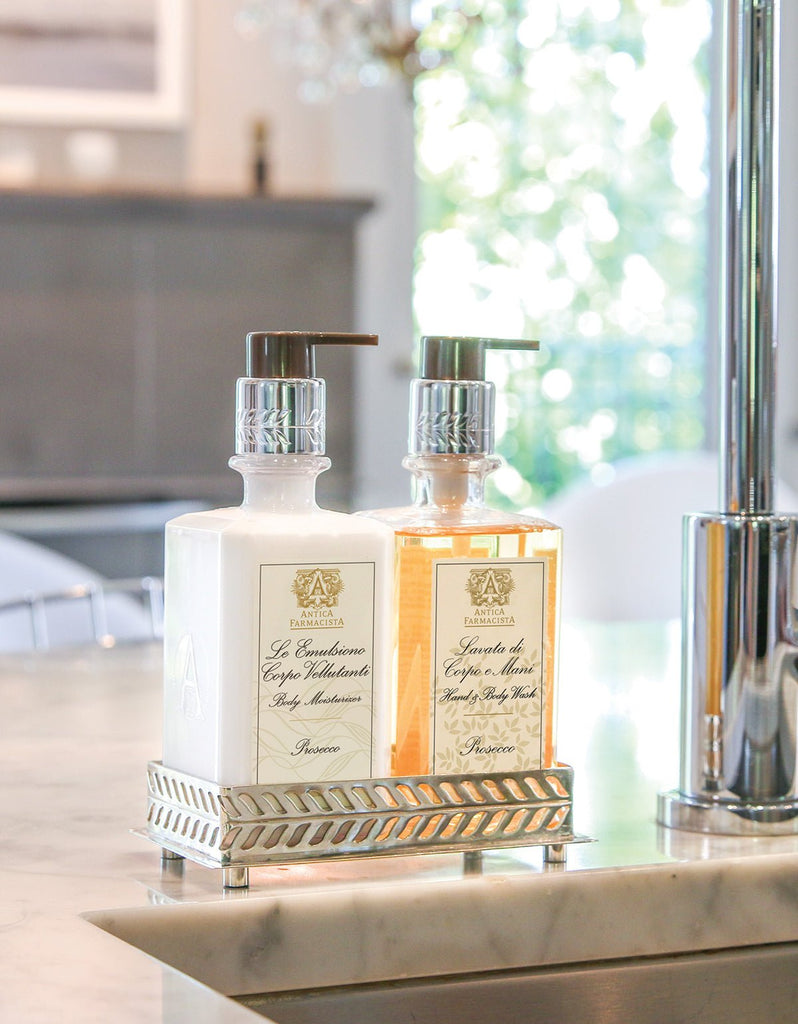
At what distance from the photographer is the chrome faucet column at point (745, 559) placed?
0.64m

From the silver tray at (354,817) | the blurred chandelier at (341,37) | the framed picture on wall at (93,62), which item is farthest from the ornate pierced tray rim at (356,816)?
the framed picture on wall at (93,62)

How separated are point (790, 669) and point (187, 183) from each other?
3554 mm

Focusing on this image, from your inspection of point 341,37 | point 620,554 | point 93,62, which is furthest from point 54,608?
point 93,62

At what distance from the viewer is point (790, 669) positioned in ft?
2.11

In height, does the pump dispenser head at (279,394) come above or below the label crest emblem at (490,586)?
above

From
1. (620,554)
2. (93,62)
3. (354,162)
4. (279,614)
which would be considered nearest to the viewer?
(279,614)

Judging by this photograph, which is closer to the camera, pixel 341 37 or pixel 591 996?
pixel 591 996

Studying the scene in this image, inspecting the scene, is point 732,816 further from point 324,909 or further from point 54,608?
point 54,608

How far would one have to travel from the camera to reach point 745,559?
643mm

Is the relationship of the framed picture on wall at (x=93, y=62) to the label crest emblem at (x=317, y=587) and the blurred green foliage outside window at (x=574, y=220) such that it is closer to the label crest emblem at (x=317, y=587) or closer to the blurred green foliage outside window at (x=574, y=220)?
the blurred green foliage outside window at (x=574, y=220)

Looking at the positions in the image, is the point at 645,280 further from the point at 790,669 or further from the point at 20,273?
the point at 790,669

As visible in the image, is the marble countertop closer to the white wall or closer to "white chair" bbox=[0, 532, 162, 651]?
"white chair" bbox=[0, 532, 162, 651]

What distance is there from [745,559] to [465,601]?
151 millimetres

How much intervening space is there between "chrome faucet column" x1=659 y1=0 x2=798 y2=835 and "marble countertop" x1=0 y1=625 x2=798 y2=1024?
1.1 inches
